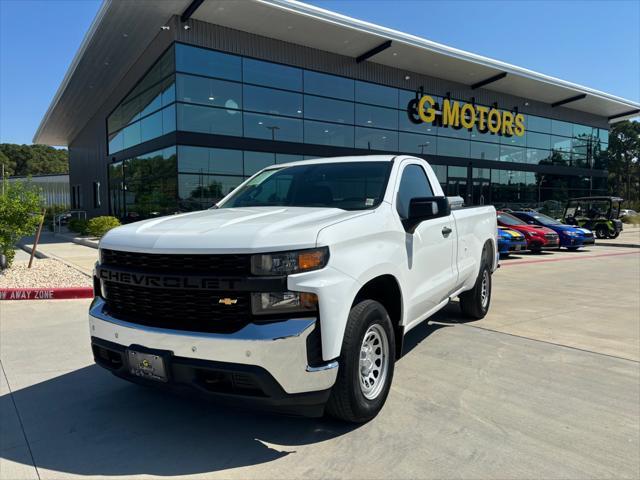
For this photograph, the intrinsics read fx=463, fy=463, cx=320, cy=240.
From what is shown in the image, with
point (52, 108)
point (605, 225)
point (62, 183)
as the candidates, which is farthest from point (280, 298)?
point (62, 183)

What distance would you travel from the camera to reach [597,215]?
77.2ft

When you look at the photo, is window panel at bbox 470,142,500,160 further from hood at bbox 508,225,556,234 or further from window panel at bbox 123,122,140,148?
window panel at bbox 123,122,140,148

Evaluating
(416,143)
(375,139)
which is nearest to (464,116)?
(416,143)

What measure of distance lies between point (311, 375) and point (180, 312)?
0.92m

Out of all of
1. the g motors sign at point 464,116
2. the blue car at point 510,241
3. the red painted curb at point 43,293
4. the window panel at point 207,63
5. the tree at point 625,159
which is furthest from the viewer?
the tree at point 625,159

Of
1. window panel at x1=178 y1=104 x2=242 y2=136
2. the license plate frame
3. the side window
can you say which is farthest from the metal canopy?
the license plate frame

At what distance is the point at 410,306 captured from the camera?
3.86 meters

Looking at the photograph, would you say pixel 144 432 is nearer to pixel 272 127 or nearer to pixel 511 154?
pixel 272 127

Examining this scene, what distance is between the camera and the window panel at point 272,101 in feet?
66.3

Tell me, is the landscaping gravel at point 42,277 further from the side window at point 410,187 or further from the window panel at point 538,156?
the window panel at point 538,156

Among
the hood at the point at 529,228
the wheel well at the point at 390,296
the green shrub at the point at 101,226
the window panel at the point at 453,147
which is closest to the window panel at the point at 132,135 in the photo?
the green shrub at the point at 101,226

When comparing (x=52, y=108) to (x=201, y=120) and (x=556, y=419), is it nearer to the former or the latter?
(x=201, y=120)

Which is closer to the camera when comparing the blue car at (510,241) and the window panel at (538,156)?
the blue car at (510,241)

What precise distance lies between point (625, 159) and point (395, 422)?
91313mm
